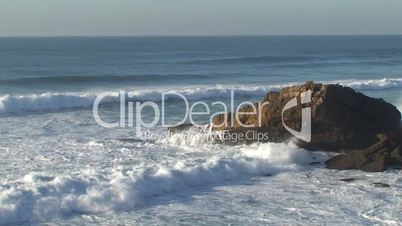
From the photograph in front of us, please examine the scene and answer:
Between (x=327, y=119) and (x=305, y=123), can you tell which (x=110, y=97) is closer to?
(x=305, y=123)

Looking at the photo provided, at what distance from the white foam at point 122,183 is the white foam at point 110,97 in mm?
13132

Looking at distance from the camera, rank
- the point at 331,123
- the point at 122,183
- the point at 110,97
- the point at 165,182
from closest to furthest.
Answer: the point at 122,183, the point at 165,182, the point at 331,123, the point at 110,97

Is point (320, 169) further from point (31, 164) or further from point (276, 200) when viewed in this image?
point (31, 164)

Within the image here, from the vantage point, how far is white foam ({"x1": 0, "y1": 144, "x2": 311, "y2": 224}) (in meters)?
10.8

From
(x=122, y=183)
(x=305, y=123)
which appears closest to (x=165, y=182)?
(x=122, y=183)

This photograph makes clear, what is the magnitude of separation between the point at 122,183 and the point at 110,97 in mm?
18182

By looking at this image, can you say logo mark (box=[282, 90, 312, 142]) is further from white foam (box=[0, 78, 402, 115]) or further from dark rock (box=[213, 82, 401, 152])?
white foam (box=[0, 78, 402, 115])

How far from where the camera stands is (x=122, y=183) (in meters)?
12.1

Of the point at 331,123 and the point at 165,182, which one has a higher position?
the point at 331,123

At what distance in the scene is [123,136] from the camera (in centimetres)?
1836

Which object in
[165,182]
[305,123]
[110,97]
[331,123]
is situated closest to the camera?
[165,182]

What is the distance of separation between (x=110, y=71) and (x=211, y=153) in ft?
111

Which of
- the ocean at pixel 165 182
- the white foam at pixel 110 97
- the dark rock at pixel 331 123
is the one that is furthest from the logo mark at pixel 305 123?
→ the white foam at pixel 110 97

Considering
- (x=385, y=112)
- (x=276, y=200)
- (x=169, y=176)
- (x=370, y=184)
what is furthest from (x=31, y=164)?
(x=385, y=112)
